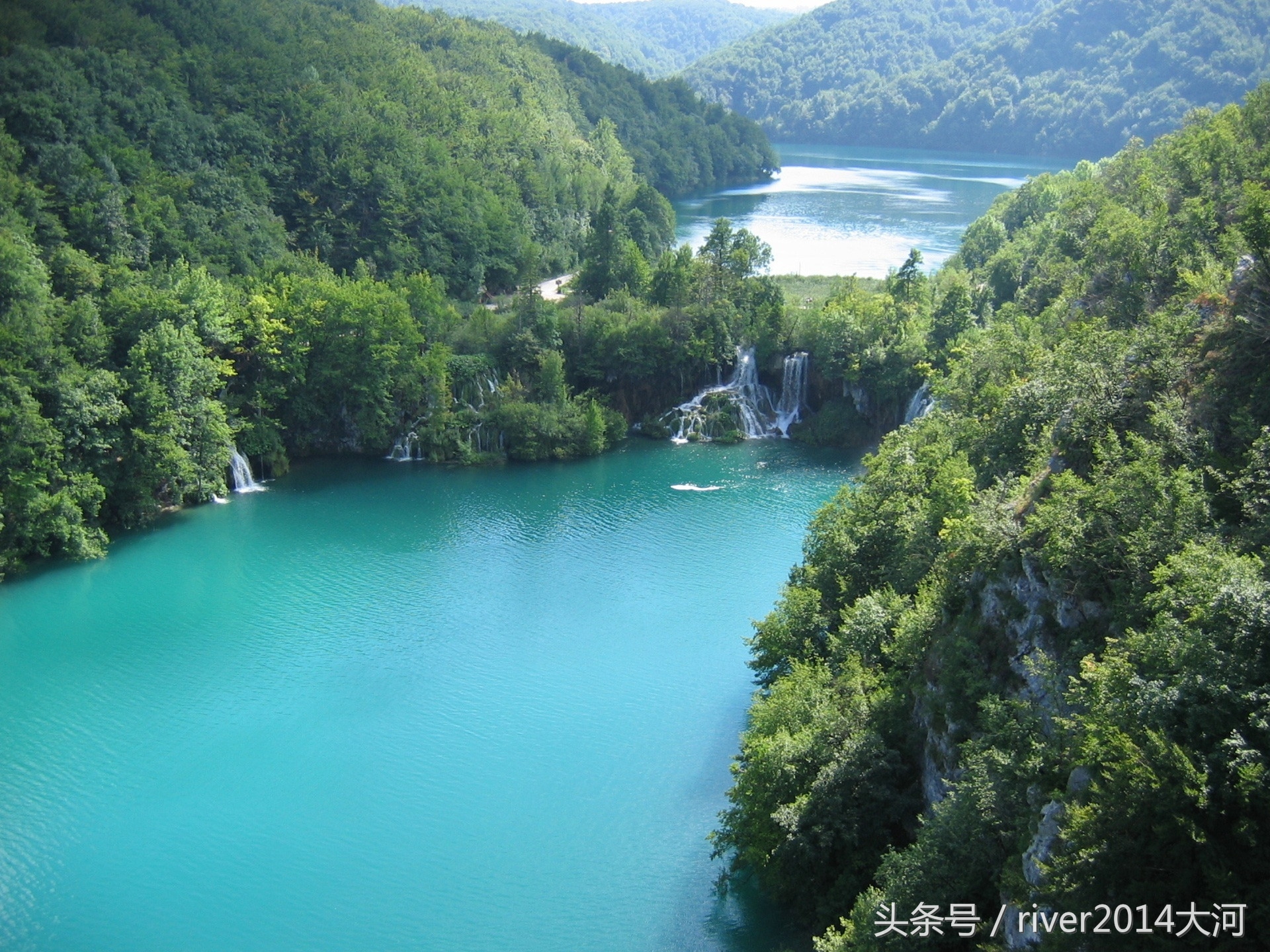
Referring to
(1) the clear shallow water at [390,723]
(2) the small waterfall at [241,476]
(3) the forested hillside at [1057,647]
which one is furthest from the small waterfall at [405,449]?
(3) the forested hillside at [1057,647]

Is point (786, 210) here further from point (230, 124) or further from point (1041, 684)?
point (1041, 684)

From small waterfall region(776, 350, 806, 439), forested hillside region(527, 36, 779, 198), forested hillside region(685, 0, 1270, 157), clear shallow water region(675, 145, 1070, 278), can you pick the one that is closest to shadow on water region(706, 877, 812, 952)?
small waterfall region(776, 350, 806, 439)

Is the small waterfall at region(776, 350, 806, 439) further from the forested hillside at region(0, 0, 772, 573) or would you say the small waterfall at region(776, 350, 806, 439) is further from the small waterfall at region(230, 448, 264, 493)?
the small waterfall at region(230, 448, 264, 493)

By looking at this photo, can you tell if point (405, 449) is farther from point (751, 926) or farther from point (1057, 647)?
point (1057, 647)

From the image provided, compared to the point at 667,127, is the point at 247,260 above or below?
below

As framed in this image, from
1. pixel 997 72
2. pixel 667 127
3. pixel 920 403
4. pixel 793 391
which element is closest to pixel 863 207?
pixel 667 127

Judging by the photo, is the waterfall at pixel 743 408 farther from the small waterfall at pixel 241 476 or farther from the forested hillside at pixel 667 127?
the forested hillside at pixel 667 127

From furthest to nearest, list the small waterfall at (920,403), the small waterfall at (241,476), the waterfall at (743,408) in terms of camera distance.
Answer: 1. the waterfall at (743,408)
2. the small waterfall at (920,403)
3. the small waterfall at (241,476)
